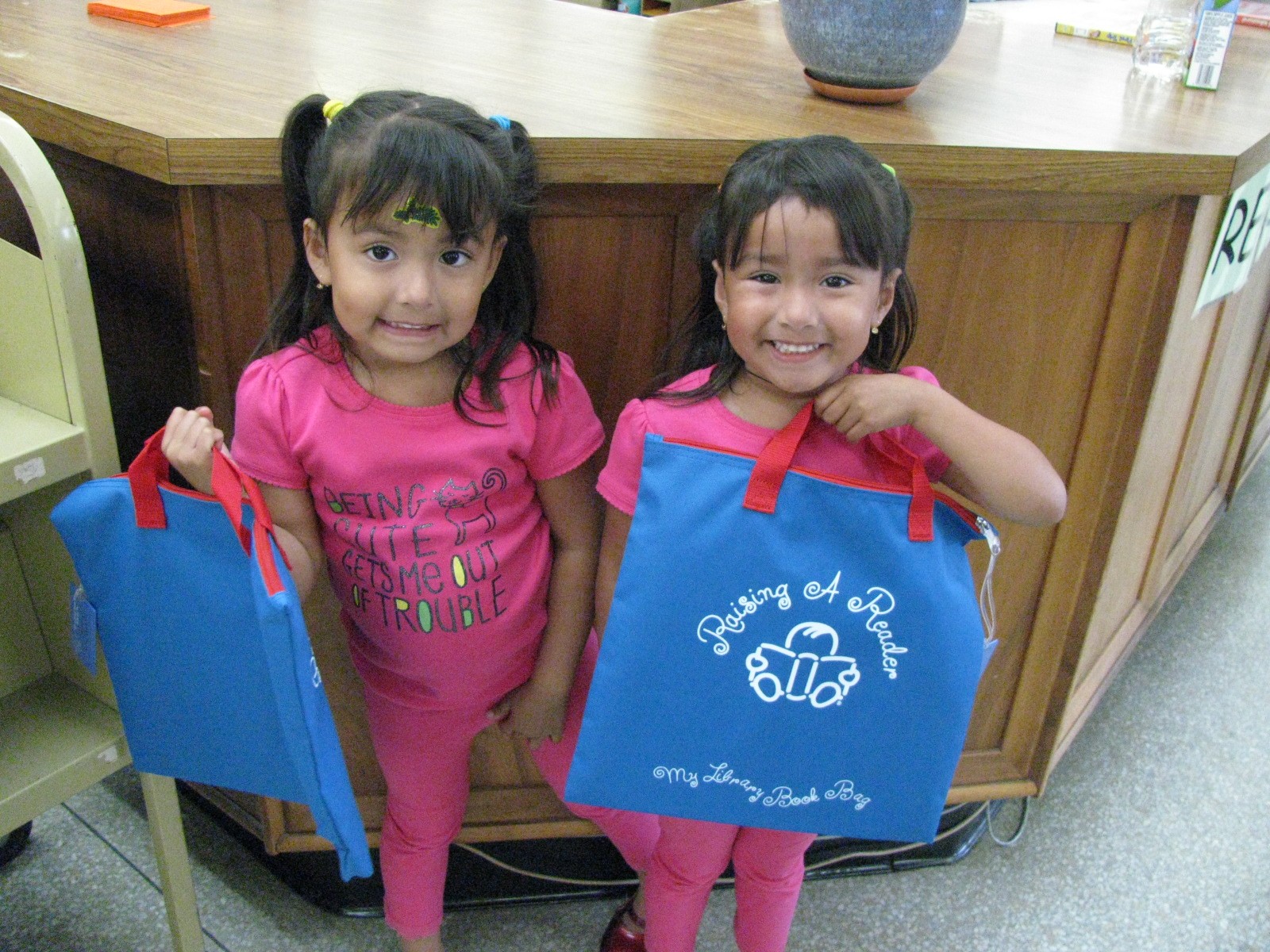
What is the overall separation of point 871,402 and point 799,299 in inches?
4.1

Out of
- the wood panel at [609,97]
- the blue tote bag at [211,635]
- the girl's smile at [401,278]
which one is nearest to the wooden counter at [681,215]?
the wood panel at [609,97]

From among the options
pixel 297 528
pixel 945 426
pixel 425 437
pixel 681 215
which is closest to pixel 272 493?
pixel 297 528

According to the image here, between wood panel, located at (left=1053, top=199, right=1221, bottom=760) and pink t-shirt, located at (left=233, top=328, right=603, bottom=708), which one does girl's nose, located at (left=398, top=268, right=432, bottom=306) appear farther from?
wood panel, located at (left=1053, top=199, right=1221, bottom=760)

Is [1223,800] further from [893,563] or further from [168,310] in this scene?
[168,310]

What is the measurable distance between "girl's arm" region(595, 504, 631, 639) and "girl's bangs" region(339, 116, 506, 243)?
296mm

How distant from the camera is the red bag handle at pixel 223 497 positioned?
84 centimetres

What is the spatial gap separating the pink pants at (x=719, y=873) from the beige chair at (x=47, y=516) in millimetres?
519

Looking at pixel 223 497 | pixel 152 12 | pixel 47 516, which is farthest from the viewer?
pixel 152 12

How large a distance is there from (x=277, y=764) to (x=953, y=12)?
0.96 m

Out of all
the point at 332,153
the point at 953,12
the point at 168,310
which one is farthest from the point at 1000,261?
the point at 168,310

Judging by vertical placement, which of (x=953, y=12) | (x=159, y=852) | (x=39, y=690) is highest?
(x=953, y=12)

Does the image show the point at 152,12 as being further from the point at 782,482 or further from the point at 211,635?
the point at 782,482

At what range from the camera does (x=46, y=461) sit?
3.04 ft

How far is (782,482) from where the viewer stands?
88 centimetres
